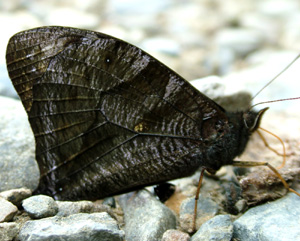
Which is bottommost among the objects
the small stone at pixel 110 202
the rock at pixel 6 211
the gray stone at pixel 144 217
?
the gray stone at pixel 144 217

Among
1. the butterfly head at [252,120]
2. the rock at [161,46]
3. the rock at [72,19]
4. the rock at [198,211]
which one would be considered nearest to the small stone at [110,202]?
the rock at [198,211]

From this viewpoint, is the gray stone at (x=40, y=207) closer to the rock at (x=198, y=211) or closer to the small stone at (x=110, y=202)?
the small stone at (x=110, y=202)

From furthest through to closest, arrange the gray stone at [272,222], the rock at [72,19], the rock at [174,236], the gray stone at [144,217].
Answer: the rock at [72,19] → the gray stone at [144,217] → the rock at [174,236] → the gray stone at [272,222]

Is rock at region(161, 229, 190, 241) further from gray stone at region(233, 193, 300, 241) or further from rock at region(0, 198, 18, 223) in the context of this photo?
rock at region(0, 198, 18, 223)

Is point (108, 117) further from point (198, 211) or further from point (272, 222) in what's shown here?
point (272, 222)

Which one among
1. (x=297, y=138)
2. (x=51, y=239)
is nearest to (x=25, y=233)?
(x=51, y=239)

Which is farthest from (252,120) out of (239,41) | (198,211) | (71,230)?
(239,41)

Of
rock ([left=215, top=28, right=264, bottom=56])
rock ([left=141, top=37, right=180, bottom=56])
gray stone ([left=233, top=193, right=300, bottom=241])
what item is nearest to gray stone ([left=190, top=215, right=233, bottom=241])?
gray stone ([left=233, top=193, right=300, bottom=241])
